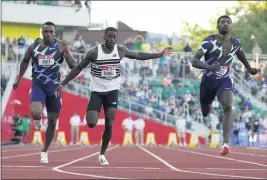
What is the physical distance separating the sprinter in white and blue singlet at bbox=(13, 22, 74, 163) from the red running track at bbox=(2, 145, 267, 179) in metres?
8.72

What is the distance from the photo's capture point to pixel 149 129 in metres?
45.6

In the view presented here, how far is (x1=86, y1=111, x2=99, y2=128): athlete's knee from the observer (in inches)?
569

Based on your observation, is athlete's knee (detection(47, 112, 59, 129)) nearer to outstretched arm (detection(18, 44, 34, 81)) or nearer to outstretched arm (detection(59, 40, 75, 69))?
outstretched arm (detection(18, 44, 34, 81))

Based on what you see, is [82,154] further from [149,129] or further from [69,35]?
[69,35]

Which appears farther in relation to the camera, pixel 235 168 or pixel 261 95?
pixel 261 95

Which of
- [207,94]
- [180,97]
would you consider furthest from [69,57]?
[180,97]

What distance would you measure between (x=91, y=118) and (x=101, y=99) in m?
0.56

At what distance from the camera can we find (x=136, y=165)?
94.8 feet

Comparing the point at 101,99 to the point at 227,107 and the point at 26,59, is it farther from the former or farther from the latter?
the point at 227,107

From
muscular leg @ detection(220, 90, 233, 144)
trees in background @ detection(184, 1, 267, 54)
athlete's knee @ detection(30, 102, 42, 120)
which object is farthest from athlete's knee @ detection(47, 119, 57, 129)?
trees in background @ detection(184, 1, 267, 54)

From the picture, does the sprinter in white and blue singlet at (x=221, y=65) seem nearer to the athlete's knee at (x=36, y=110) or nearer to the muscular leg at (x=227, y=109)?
the muscular leg at (x=227, y=109)

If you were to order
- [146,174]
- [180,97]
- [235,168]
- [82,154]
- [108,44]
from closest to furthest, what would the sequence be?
[108,44] → [146,174] → [235,168] → [82,154] → [180,97]

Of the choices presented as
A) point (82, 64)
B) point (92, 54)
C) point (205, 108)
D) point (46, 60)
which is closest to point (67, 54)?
point (46, 60)

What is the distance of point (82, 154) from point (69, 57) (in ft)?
65.0
